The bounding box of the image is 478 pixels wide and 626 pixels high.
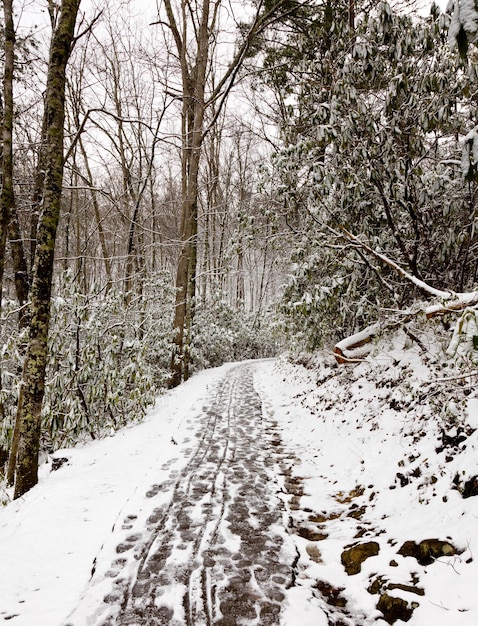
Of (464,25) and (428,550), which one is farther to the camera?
(428,550)

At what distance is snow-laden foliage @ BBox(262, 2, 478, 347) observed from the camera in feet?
19.1

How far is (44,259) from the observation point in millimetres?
5043

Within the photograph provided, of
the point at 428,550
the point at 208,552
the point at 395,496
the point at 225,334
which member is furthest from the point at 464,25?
the point at 225,334

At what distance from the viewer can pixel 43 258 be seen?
5.04 meters

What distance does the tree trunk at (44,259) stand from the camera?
5.05 m

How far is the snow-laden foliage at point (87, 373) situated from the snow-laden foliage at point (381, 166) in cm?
394

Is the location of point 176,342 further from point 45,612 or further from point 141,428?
point 45,612

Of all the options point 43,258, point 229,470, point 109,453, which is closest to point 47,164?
point 43,258

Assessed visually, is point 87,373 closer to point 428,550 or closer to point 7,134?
point 7,134

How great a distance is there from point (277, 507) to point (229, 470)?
3.79ft

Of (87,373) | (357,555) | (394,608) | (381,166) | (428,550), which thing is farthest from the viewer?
(87,373)

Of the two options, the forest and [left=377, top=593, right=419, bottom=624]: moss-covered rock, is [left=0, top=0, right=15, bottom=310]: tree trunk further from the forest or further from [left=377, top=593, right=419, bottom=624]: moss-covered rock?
[left=377, top=593, right=419, bottom=624]: moss-covered rock

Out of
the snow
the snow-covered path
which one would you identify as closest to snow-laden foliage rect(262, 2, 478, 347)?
the snow

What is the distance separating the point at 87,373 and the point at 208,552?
5.20m
